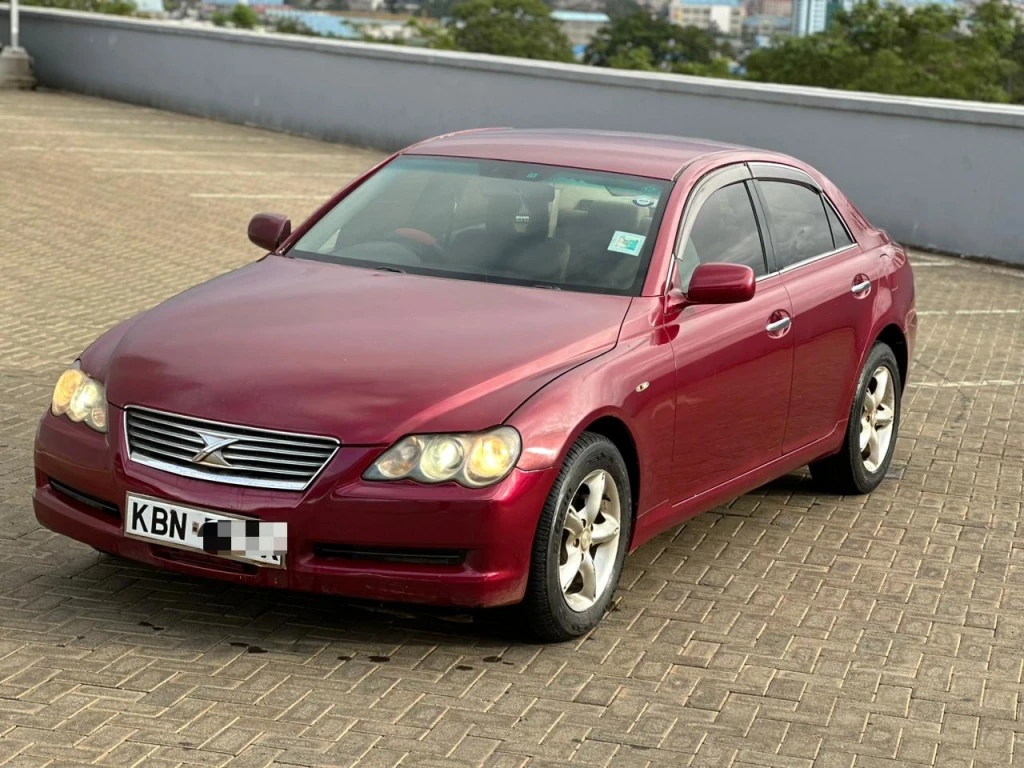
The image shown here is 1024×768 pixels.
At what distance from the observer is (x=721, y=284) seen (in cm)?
604

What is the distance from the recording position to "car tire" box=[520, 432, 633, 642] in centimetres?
531

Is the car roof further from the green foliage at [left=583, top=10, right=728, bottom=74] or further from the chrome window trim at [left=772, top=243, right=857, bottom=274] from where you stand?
the green foliage at [left=583, top=10, right=728, bottom=74]

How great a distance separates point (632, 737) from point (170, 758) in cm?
129

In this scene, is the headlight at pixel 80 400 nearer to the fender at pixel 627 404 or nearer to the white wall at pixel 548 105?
the fender at pixel 627 404

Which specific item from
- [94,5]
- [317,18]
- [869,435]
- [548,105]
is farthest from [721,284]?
[317,18]

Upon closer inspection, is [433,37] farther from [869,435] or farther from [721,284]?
[721,284]

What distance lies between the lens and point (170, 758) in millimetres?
4445

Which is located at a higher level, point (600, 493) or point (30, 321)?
point (600, 493)

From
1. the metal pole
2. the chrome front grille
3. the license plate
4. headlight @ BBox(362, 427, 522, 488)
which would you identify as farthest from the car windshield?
the metal pole

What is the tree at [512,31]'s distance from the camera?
112438mm

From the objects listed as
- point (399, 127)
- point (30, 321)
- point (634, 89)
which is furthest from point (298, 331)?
point (399, 127)

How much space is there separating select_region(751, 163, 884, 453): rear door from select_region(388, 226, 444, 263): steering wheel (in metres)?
1.49

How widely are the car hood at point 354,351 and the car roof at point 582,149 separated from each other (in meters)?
0.83

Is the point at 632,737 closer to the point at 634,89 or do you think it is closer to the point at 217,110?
the point at 634,89
